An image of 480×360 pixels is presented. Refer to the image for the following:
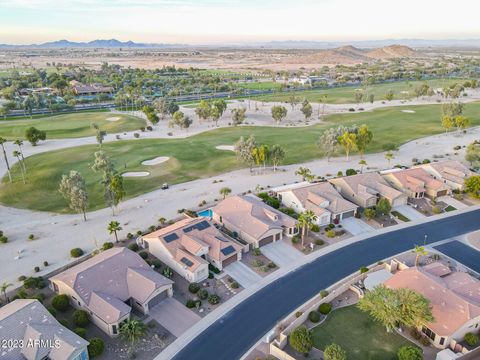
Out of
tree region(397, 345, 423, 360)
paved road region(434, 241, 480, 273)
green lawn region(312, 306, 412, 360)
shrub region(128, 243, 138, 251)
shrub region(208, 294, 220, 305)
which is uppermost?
shrub region(128, 243, 138, 251)

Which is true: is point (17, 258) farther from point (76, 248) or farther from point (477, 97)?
point (477, 97)

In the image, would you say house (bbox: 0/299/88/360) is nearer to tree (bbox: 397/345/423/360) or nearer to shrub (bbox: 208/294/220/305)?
shrub (bbox: 208/294/220/305)

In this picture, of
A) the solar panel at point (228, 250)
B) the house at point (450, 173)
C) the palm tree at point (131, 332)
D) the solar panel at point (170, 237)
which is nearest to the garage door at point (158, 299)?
the palm tree at point (131, 332)

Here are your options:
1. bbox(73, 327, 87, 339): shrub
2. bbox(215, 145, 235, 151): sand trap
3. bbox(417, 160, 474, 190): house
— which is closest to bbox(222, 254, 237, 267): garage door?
bbox(73, 327, 87, 339): shrub

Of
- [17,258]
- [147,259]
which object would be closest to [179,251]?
[147,259]

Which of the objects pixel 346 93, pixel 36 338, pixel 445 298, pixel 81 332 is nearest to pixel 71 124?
pixel 81 332

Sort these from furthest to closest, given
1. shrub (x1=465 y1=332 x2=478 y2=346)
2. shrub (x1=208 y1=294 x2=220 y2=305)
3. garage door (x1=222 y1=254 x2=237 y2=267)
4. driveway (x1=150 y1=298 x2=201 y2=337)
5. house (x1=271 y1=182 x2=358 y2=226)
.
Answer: house (x1=271 y1=182 x2=358 y2=226) < garage door (x1=222 y1=254 x2=237 y2=267) < shrub (x1=208 y1=294 x2=220 y2=305) < driveway (x1=150 y1=298 x2=201 y2=337) < shrub (x1=465 y1=332 x2=478 y2=346)

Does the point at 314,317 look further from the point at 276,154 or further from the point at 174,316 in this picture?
the point at 276,154
